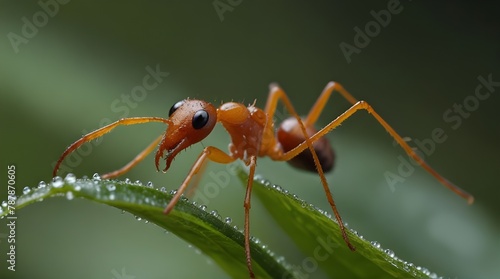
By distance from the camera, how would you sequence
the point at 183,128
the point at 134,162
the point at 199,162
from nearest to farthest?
the point at 199,162, the point at 183,128, the point at 134,162

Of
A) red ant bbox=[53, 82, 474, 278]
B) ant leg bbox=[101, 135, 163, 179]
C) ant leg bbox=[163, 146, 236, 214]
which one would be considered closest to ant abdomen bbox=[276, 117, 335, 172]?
red ant bbox=[53, 82, 474, 278]

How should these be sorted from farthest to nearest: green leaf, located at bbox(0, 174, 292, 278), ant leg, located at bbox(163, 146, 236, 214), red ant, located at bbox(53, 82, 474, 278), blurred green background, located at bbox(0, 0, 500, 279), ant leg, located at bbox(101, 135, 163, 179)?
blurred green background, located at bbox(0, 0, 500, 279), ant leg, located at bbox(101, 135, 163, 179), red ant, located at bbox(53, 82, 474, 278), ant leg, located at bbox(163, 146, 236, 214), green leaf, located at bbox(0, 174, 292, 278)

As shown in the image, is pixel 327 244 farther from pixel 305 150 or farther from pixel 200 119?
pixel 305 150

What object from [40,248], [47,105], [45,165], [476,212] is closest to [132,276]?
[40,248]

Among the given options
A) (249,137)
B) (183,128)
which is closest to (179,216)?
(183,128)

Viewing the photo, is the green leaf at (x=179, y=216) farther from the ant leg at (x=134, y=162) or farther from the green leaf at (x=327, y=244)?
the ant leg at (x=134, y=162)

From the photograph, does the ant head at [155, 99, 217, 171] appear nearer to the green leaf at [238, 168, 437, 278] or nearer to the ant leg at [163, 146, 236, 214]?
the ant leg at [163, 146, 236, 214]

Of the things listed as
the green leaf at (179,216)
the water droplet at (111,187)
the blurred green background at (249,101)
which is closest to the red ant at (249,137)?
the blurred green background at (249,101)
